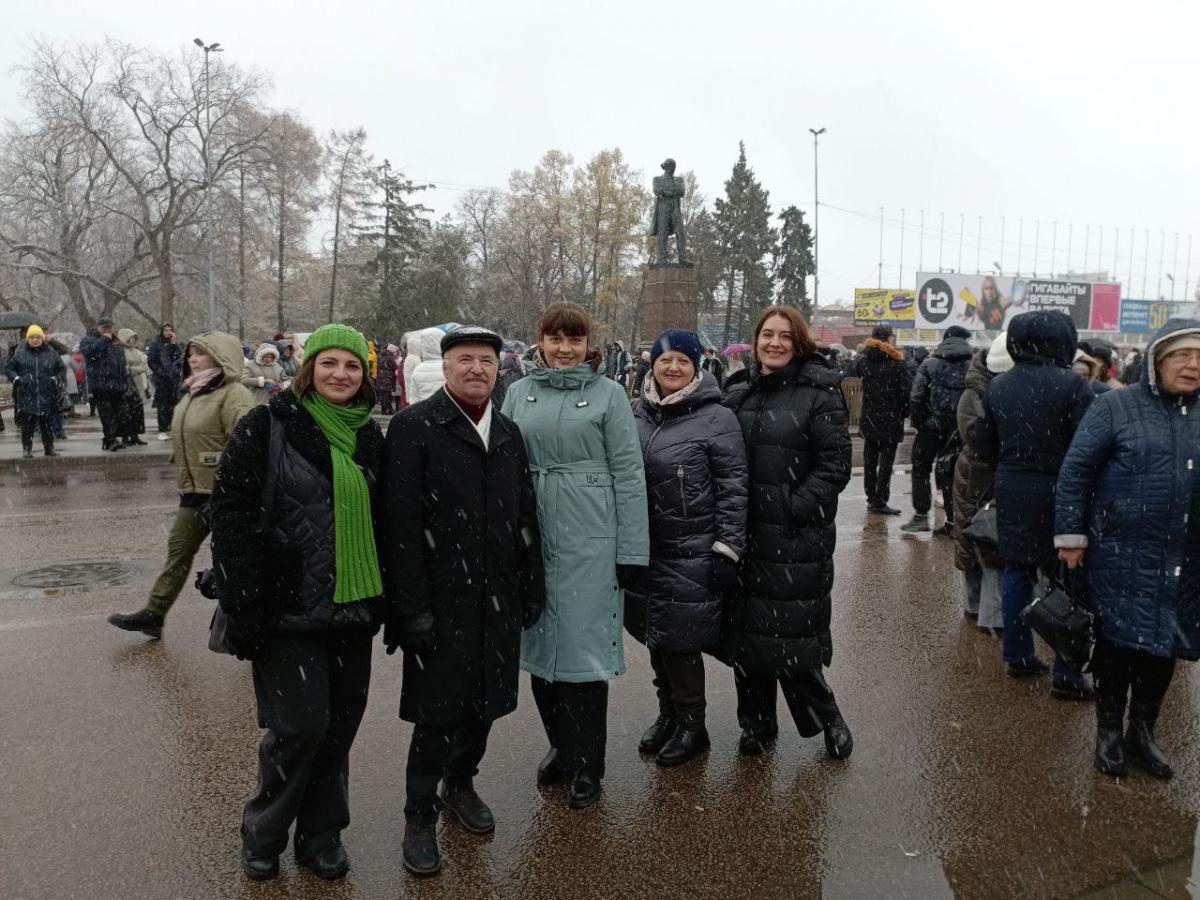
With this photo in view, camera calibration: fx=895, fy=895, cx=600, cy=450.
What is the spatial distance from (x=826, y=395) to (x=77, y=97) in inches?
1434

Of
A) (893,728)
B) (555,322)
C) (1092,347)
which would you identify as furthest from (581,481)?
(1092,347)

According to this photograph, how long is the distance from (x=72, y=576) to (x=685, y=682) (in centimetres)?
506

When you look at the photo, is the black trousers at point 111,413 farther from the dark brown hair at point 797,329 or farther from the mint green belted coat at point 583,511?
the dark brown hair at point 797,329

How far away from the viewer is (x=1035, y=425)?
14.7 ft

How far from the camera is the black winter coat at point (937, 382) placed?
25.3 ft

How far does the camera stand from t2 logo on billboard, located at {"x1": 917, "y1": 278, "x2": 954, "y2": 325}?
41.2 meters

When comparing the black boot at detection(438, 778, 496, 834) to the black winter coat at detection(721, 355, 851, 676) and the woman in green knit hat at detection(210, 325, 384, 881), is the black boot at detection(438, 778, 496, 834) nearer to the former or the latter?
the woman in green knit hat at detection(210, 325, 384, 881)

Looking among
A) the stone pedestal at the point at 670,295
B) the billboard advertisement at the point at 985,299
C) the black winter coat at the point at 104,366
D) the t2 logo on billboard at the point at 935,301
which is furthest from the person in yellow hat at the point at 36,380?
the t2 logo on billboard at the point at 935,301

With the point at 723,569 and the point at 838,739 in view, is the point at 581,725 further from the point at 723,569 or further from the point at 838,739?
the point at 838,739

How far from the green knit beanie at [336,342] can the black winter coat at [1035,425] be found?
10.9ft

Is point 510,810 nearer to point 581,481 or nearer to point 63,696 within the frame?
point 581,481

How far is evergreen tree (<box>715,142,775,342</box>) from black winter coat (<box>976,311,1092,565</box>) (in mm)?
52622

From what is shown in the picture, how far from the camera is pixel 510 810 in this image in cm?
336

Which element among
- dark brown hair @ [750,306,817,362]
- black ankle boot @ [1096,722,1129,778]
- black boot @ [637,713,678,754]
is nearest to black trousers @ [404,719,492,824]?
black boot @ [637,713,678,754]
